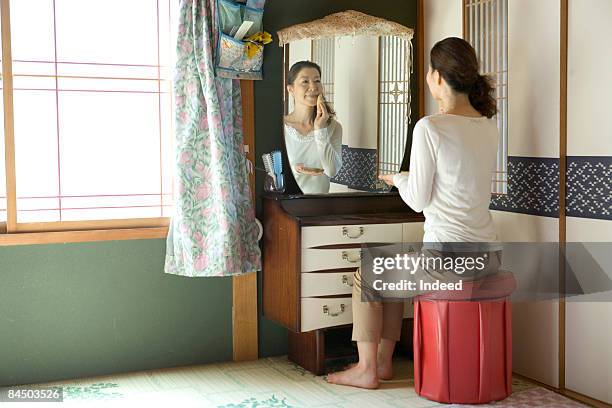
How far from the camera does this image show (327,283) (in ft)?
13.1

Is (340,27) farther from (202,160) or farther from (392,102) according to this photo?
(202,160)

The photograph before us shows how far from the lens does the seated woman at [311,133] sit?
Answer: 13.7ft

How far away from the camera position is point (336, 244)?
3988 mm

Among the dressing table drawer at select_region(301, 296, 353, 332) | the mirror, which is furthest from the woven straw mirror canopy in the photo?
the dressing table drawer at select_region(301, 296, 353, 332)

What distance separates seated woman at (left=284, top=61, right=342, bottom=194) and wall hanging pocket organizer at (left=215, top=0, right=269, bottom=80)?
0.20 metres

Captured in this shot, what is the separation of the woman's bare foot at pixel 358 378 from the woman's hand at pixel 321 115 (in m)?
1.20

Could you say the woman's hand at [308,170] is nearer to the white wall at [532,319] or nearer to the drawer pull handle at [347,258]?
the drawer pull handle at [347,258]

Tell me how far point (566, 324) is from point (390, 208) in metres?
1.06

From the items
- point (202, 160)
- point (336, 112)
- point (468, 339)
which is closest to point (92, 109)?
point (202, 160)

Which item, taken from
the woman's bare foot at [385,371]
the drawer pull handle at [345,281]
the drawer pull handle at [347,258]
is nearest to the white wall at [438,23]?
the drawer pull handle at [347,258]

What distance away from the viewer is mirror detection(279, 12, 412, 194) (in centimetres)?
418

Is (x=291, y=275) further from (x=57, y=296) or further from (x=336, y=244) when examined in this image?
(x=57, y=296)

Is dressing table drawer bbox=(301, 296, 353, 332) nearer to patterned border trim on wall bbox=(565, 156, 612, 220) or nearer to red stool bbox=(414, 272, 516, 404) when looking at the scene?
red stool bbox=(414, 272, 516, 404)

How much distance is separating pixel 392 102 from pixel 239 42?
2.87 ft
